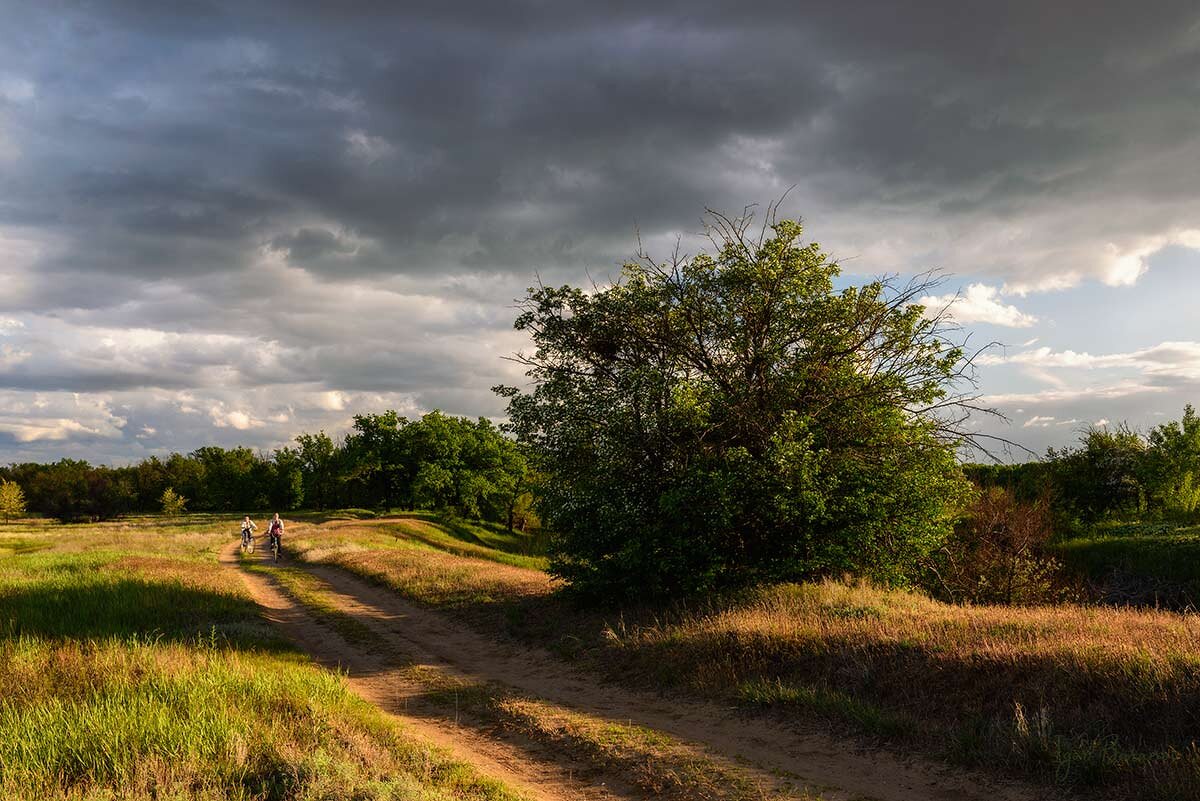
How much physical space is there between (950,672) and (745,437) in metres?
7.95

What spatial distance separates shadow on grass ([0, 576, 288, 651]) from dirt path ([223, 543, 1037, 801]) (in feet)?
5.18

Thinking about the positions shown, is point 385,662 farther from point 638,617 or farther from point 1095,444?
point 1095,444

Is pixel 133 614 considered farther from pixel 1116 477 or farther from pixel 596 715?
pixel 1116 477

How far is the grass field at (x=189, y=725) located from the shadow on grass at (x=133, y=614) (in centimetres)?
10

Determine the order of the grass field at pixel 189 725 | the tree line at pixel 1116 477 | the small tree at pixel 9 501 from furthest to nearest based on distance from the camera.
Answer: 1. the small tree at pixel 9 501
2. the tree line at pixel 1116 477
3. the grass field at pixel 189 725

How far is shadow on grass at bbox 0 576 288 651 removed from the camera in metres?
14.5

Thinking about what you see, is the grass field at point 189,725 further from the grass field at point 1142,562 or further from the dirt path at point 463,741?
the grass field at point 1142,562

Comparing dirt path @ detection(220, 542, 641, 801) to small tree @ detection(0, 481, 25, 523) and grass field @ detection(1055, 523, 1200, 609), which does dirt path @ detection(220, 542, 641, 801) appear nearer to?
grass field @ detection(1055, 523, 1200, 609)

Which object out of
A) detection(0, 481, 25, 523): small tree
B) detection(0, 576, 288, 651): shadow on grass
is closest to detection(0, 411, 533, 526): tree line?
detection(0, 481, 25, 523): small tree

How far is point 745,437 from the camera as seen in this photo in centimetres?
1664

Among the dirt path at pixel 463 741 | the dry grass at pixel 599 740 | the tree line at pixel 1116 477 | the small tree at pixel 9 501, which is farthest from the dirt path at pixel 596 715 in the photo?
the small tree at pixel 9 501

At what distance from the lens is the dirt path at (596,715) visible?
7.38 meters

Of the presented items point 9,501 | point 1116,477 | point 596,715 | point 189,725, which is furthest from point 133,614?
point 9,501

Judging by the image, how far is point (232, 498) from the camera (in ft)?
394
